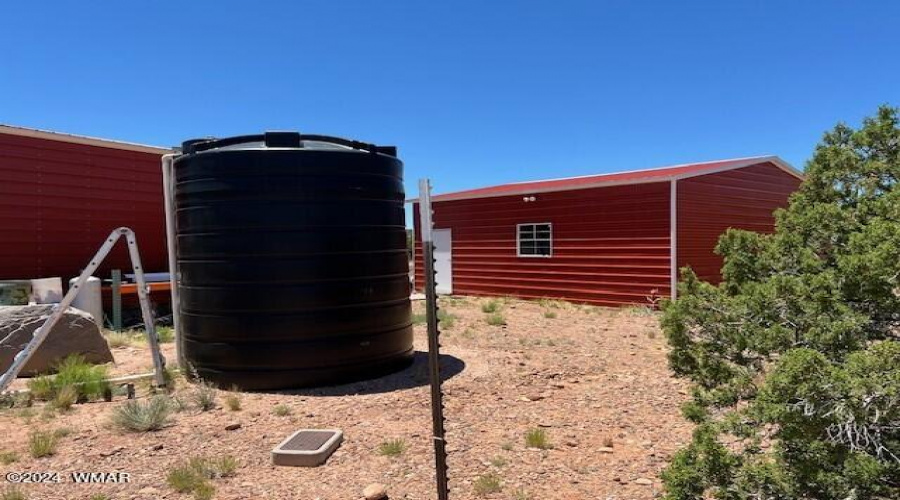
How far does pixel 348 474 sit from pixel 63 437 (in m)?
2.38

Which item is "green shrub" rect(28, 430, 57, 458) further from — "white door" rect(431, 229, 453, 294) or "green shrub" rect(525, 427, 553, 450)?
"white door" rect(431, 229, 453, 294)

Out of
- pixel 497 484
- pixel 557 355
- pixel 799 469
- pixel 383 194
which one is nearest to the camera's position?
pixel 799 469

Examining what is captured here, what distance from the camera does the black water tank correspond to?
5746 mm

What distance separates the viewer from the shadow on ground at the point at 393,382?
5.84 metres

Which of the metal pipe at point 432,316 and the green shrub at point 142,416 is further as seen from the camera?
the green shrub at point 142,416

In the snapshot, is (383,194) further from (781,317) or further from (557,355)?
(781,317)

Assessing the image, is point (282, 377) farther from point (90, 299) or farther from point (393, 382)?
point (90, 299)

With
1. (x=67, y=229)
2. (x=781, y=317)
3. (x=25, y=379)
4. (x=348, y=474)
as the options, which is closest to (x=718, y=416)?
(x=781, y=317)

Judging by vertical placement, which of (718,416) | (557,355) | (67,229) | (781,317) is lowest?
(557,355)

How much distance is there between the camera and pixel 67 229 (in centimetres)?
1112

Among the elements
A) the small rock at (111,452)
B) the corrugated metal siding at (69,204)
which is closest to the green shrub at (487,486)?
the small rock at (111,452)

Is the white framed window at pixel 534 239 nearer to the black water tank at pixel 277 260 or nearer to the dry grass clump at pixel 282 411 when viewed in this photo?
the black water tank at pixel 277 260

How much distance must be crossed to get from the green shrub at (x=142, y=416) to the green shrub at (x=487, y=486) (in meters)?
2.69

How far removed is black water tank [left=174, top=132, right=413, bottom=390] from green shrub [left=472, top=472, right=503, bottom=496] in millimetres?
2772
